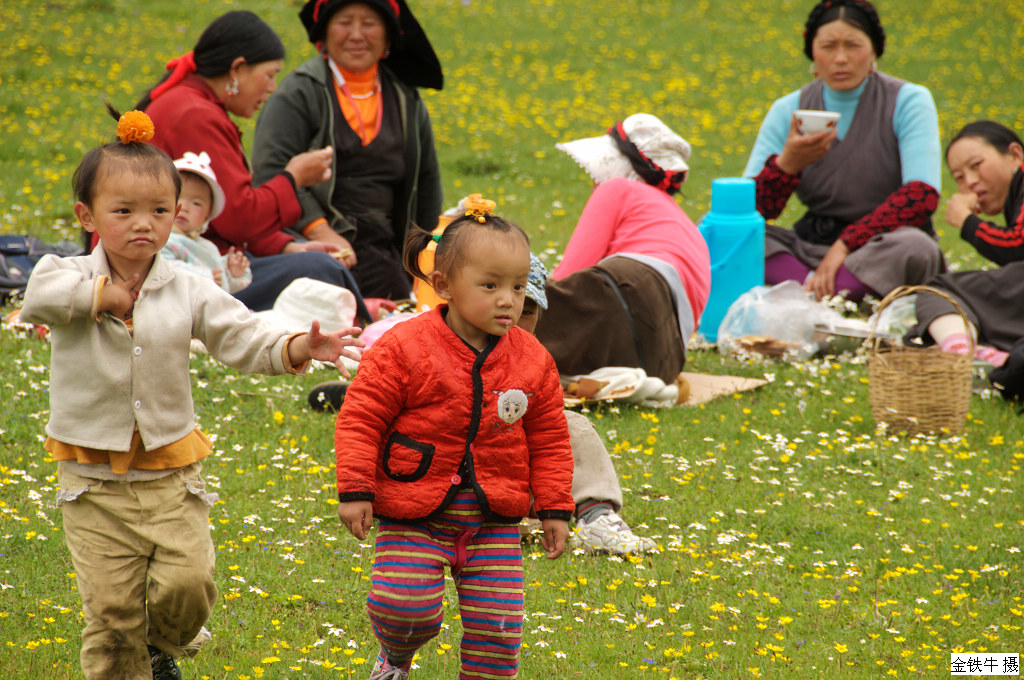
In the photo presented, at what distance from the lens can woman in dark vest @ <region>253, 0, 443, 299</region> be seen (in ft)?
23.0

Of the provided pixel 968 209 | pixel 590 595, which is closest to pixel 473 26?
pixel 968 209

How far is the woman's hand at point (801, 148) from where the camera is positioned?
7082 mm

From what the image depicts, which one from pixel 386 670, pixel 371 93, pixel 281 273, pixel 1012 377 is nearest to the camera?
pixel 386 670

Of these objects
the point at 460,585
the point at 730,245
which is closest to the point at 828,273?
the point at 730,245

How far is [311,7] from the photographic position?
7.05 meters

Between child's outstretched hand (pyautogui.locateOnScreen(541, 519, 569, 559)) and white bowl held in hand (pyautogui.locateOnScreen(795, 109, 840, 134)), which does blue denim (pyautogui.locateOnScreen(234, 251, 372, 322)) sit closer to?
white bowl held in hand (pyautogui.locateOnScreen(795, 109, 840, 134))

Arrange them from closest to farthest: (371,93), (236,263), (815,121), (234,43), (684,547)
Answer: (684,547), (234,43), (236,263), (815,121), (371,93)

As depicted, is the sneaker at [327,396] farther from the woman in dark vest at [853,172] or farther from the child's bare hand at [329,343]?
the woman in dark vest at [853,172]

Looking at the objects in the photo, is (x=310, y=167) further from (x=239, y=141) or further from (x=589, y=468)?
(x=589, y=468)

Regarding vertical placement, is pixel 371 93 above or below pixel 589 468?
above

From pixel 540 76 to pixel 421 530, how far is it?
46.7ft

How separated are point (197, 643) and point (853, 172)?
5775mm

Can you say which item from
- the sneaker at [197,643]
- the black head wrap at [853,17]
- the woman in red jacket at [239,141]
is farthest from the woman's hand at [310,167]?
the sneaker at [197,643]

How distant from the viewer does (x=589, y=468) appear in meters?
4.25
